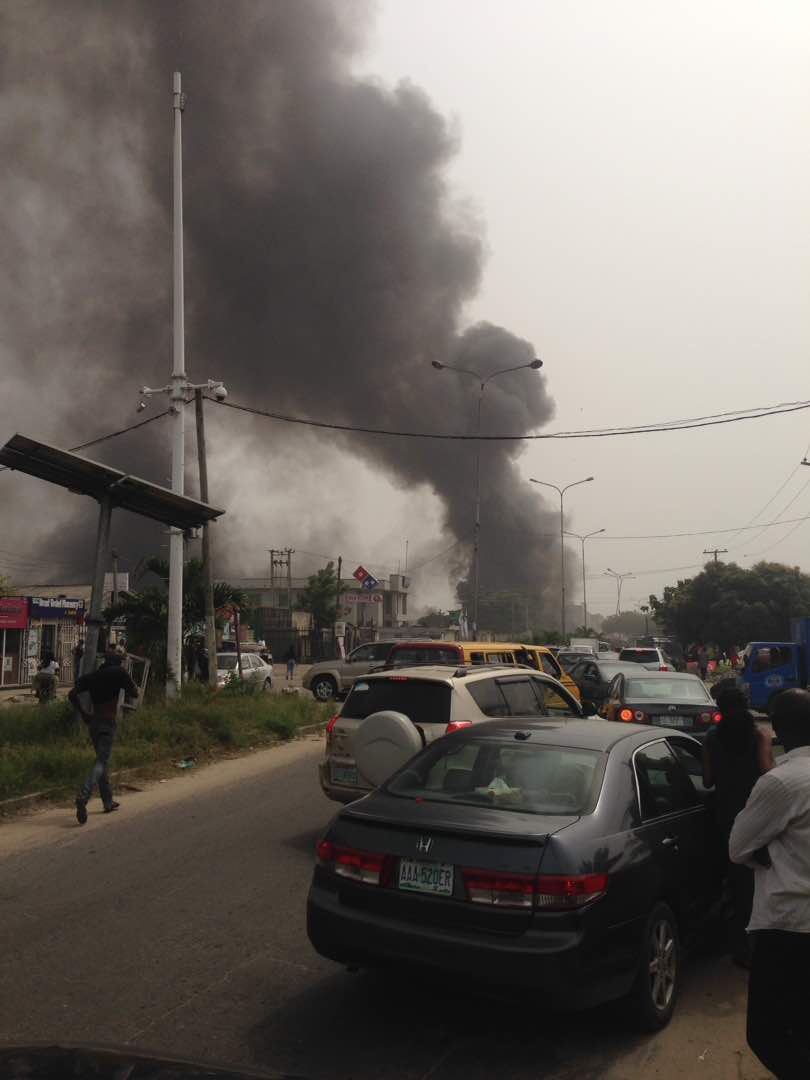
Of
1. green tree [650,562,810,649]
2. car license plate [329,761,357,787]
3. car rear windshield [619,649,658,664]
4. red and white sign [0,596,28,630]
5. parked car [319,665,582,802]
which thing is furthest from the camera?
green tree [650,562,810,649]

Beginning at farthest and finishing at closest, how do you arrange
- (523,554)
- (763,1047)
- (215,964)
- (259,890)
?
(523,554) < (259,890) < (215,964) < (763,1047)

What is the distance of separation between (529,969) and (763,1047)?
0.94 meters

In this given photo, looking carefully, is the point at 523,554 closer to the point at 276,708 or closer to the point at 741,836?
the point at 276,708

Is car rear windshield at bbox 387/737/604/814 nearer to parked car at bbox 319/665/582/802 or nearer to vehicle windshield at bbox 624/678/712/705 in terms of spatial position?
parked car at bbox 319/665/582/802

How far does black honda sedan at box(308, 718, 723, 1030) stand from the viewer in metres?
3.45

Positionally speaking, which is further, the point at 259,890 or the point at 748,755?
the point at 259,890

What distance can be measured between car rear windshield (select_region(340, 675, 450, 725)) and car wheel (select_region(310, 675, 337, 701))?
622 inches

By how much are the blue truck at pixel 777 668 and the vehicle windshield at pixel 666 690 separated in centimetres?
752

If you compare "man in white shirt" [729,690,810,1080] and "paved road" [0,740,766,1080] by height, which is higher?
"man in white shirt" [729,690,810,1080]

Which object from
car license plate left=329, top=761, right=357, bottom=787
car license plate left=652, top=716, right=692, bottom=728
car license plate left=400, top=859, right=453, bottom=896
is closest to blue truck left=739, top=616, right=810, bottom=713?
car license plate left=652, top=716, right=692, bottom=728

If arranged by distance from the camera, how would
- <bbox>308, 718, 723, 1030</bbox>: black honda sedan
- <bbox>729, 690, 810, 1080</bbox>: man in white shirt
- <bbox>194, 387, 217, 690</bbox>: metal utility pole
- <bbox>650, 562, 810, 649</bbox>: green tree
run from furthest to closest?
<bbox>650, 562, 810, 649</bbox>: green tree → <bbox>194, 387, 217, 690</bbox>: metal utility pole → <bbox>308, 718, 723, 1030</bbox>: black honda sedan → <bbox>729, 690, 810, 1080</bbox>: man in white shirt

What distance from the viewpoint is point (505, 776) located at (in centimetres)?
422

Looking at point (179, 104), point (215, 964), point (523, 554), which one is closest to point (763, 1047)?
point (215, 964)

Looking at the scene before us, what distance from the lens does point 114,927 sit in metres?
5.15
